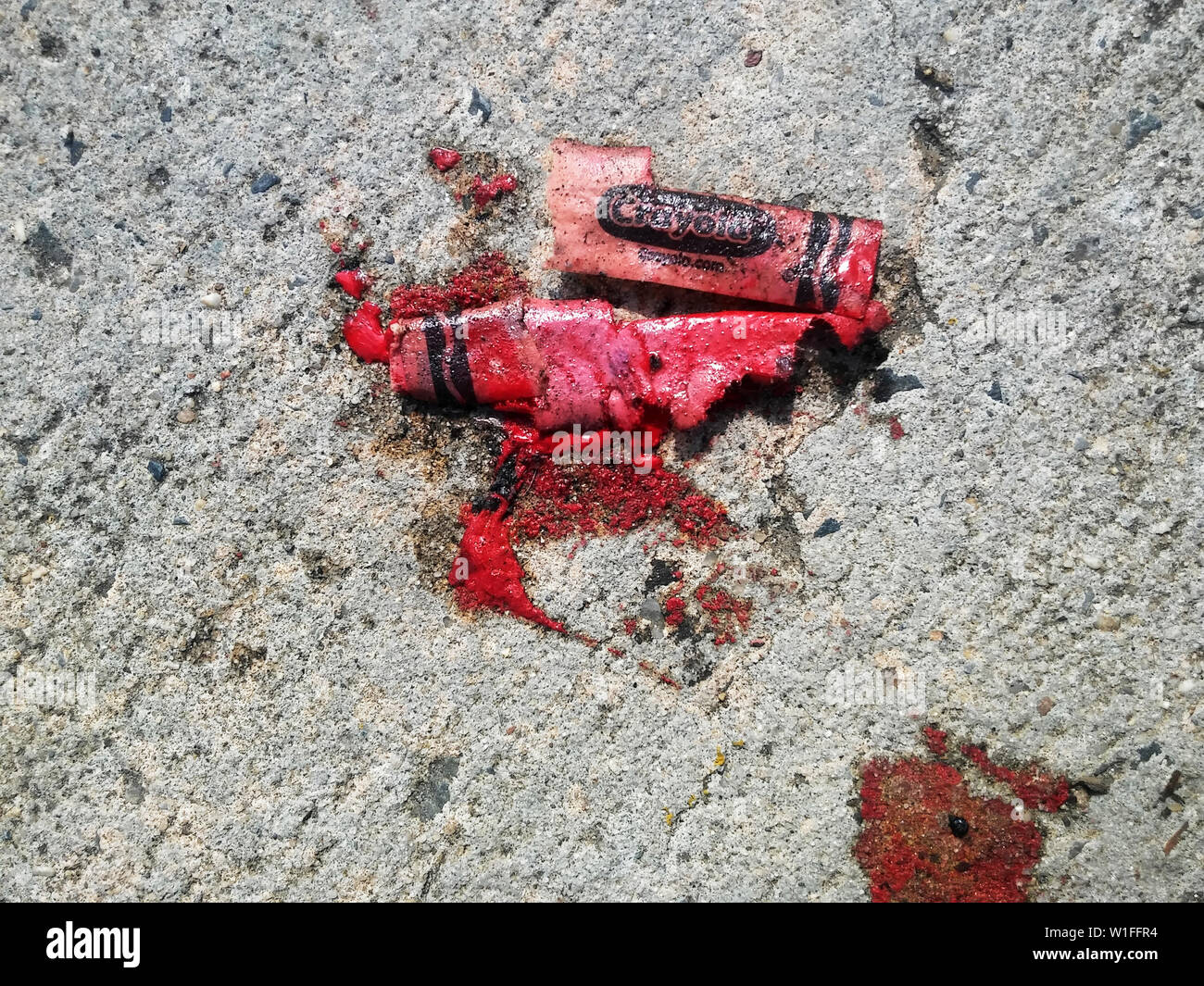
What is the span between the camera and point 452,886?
214 cm

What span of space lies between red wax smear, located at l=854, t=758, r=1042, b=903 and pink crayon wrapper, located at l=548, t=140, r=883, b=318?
1.28 meters

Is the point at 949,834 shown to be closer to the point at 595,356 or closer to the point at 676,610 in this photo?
the point at 676,610

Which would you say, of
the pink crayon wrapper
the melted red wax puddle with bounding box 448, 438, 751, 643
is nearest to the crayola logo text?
the pink crayon wrapper

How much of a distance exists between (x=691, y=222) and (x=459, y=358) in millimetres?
720

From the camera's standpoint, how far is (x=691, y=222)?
208cm

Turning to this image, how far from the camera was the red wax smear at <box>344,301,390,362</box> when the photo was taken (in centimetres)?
219

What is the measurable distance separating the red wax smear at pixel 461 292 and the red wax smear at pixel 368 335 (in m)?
0.06

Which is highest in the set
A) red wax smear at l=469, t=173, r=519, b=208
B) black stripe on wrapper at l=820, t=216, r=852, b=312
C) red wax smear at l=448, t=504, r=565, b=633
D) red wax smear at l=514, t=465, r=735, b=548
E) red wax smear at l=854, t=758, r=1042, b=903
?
red wax smear at l=469, t=173, r=519, b=208

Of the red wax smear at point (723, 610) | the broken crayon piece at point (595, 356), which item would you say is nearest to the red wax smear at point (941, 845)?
the red wax smear at point (723, 610)

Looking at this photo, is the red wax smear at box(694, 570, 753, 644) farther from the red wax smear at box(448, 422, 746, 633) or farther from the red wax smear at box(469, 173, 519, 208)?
the red wax smear at box(469, 173, 519, 208)

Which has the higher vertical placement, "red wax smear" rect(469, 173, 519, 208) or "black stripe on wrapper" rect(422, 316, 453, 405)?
"red wax smear" rect(469, 173, 519, 208)

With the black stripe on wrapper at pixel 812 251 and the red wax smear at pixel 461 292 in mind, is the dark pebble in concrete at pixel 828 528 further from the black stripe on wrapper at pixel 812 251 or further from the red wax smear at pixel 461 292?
the red wax smear at pixel 461 292

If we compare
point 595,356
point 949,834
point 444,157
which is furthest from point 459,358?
point 949,834
